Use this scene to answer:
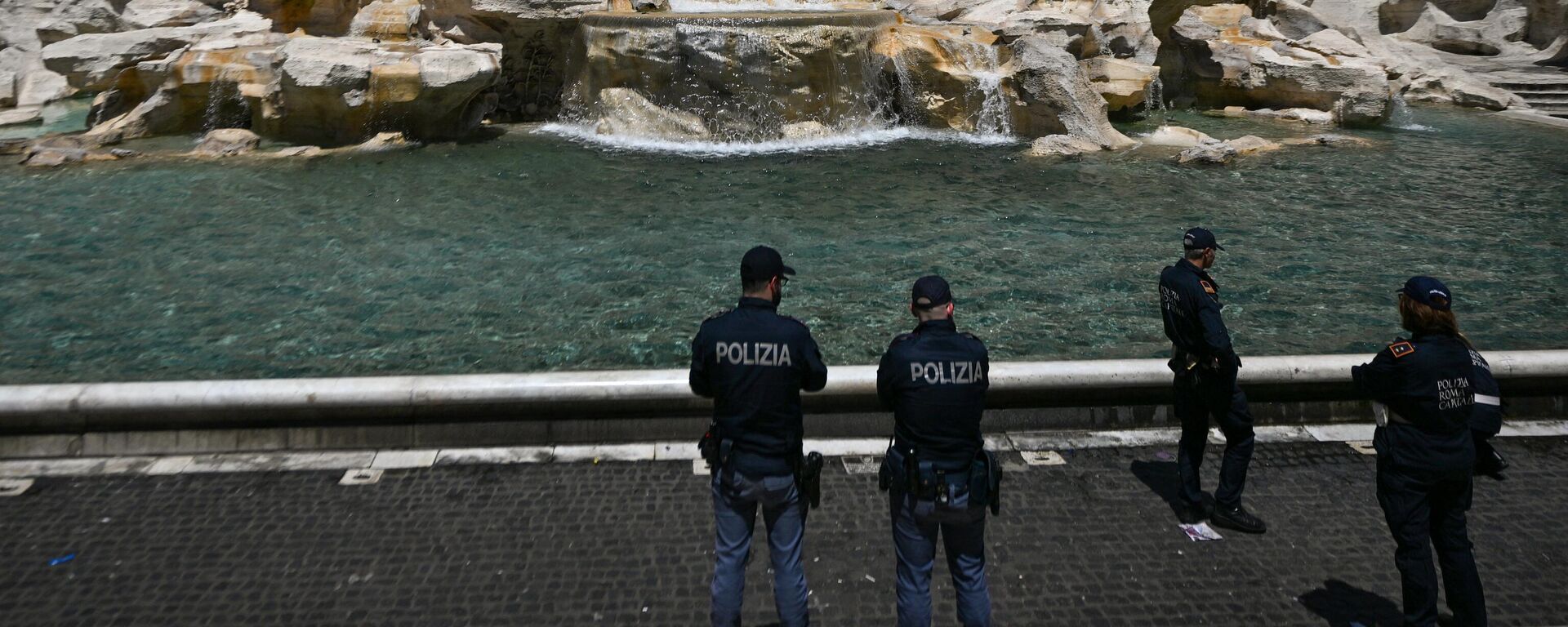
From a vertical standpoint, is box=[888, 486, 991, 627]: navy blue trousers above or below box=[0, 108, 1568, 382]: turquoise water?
above

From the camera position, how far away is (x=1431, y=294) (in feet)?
12.6

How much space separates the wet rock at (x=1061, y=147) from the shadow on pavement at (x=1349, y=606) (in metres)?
10.8

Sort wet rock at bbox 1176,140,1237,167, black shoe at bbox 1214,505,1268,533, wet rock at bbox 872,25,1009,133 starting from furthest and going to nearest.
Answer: wet rock at bbox 872,25,1009,133
wet rock at bbox 1176,140,1237,167
black shoe at bbox 1214,505,1268,533

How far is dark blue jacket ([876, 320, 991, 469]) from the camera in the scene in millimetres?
3559

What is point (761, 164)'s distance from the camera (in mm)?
14031

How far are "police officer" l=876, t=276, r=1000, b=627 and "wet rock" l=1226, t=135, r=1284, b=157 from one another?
41.0 ft

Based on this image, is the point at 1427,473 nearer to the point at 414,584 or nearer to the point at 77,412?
the point at 414,584

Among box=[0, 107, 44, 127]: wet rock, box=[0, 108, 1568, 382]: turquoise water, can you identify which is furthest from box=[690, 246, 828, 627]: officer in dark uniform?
box=[0, 107, 44, 127]: wet rock

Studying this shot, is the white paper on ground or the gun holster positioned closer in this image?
the gun holster

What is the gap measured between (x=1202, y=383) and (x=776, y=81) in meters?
12.0

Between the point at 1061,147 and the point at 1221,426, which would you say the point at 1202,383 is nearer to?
the point at 1221,426

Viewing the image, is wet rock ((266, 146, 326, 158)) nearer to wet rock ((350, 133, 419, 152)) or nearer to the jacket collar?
wet rock ((350, 133, 419, 152))

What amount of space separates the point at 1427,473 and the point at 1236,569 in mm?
933

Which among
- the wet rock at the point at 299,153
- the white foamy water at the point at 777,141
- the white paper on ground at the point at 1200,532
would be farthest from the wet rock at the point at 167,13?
the white paper on ground at the point at 1200,532
